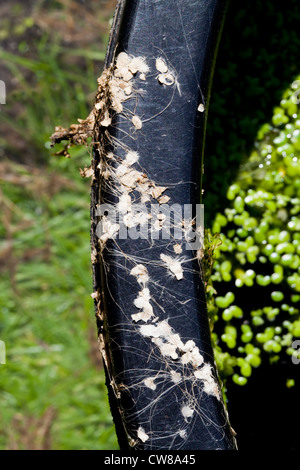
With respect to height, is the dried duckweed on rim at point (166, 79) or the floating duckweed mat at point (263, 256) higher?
the dried duckweed on rim at point (166, 79)

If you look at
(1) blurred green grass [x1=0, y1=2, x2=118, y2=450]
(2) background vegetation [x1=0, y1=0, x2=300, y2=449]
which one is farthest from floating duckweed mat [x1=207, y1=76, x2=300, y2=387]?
(1) blurred green grass [x1=0, y1=2, x2=118, y2=450]

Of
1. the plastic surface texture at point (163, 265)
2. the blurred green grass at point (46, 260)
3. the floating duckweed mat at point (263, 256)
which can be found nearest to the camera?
the plastic surface texture at point (163, 265)

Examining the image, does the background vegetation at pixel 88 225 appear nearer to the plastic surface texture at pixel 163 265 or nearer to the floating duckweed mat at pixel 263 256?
the floating duckweed mat at pixel 263 256

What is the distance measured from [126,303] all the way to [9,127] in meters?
1.21

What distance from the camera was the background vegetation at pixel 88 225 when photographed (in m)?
1.08

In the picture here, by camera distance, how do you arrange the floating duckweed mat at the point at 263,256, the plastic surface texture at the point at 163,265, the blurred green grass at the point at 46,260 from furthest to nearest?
the blurred green grass at the point at 46,260, the floating duckweed mat at the point at 263,256, the plastic surface texture at the point at 163,265

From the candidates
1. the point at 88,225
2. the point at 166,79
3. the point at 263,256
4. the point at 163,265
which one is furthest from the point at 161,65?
the point at 88,225

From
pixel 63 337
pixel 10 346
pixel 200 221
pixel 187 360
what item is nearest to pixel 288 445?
pixel 187 360

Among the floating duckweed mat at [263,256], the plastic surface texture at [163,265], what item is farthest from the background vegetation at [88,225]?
the plastic surface texture at [163,265]

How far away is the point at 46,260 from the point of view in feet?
5.57

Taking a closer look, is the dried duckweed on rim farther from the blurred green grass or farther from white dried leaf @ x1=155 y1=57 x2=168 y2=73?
the blurred green grass

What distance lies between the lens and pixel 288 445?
1.10m

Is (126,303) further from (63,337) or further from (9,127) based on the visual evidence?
(9,127)

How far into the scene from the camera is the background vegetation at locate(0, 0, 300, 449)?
3.54ft
